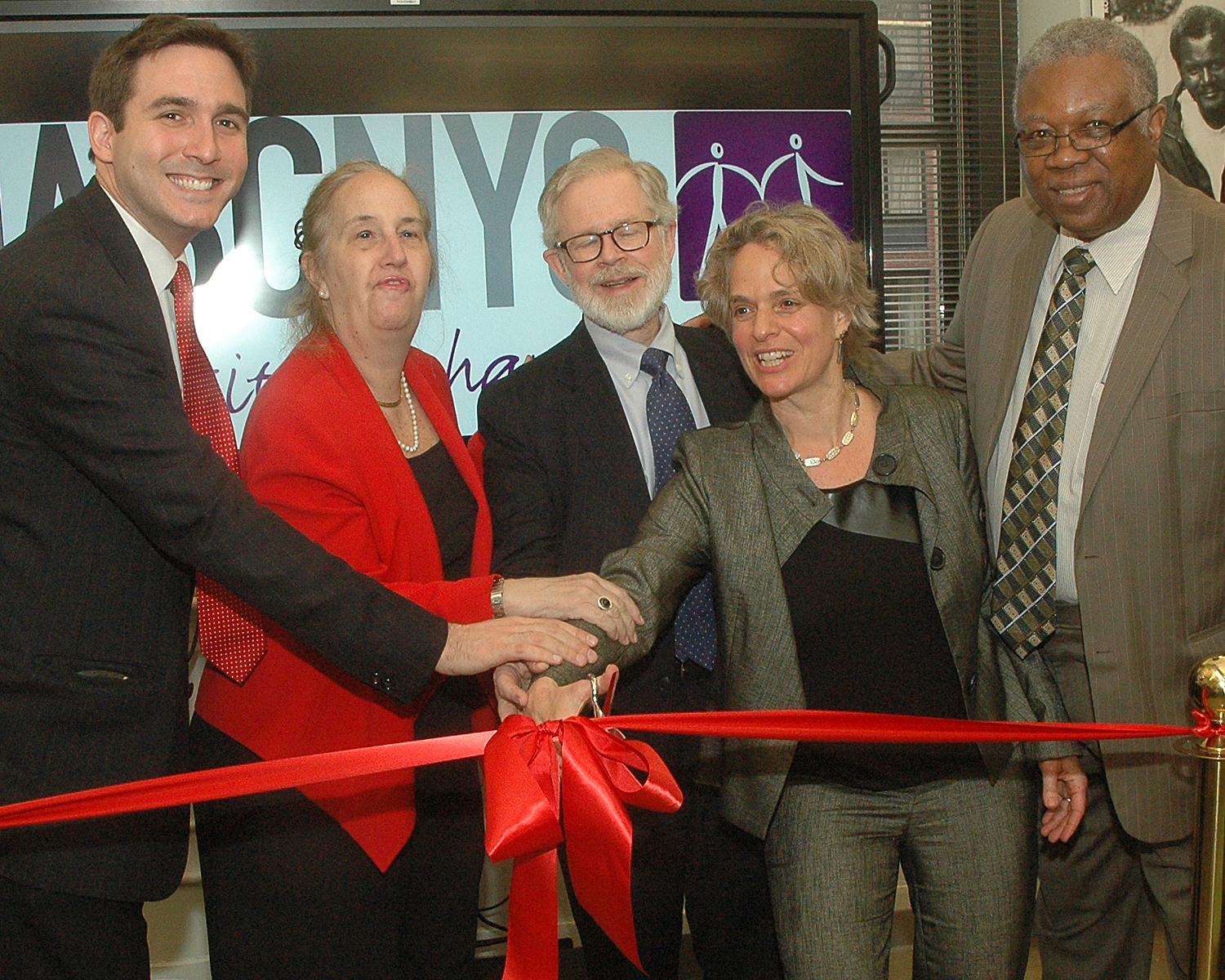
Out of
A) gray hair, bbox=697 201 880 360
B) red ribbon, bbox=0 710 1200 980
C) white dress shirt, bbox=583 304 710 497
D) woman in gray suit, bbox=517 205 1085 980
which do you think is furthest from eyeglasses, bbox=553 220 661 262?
red ribbon, bbox=0 710 1200 980

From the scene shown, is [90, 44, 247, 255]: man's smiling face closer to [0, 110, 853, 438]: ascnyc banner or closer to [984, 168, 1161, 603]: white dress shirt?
[0, 110, 853, 438]: ascnyc banner

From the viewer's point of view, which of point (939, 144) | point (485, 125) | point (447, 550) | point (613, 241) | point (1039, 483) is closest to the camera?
point (1039, 483)

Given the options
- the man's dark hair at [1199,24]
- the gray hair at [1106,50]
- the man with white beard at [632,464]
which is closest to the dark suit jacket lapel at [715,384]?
the man with white beard at [632,464]

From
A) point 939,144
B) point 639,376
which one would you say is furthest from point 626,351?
point 939,144

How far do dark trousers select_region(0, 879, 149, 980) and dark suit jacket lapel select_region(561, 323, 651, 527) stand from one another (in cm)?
115

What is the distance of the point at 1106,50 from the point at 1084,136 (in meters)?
0.16

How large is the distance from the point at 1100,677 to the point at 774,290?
36.0 inches

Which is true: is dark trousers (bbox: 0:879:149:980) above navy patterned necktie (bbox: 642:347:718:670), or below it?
below

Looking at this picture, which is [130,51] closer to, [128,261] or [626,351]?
[128,261]

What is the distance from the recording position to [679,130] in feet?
10.7

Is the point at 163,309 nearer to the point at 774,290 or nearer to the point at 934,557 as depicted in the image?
the point at 774,290

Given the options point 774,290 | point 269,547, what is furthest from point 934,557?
point 269,547

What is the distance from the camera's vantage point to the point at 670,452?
229 cm

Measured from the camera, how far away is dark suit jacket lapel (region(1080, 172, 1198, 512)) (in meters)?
1.97
